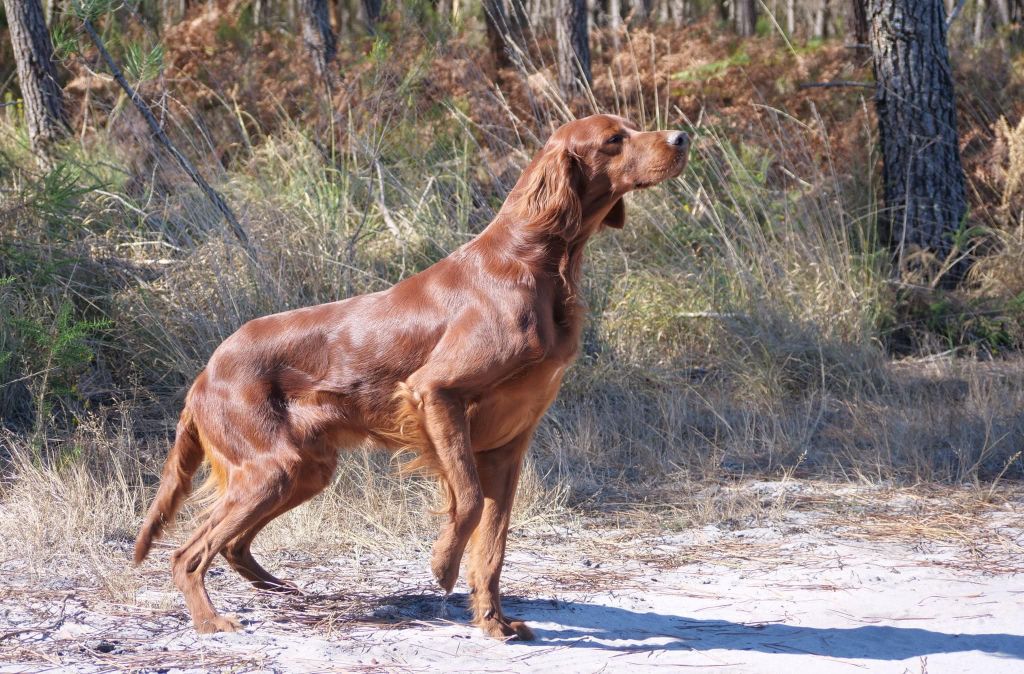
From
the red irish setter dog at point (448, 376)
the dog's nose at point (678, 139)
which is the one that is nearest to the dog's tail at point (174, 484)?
the red irish setter dog at point (448, 376)

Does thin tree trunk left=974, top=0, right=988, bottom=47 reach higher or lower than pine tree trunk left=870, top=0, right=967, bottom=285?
higher

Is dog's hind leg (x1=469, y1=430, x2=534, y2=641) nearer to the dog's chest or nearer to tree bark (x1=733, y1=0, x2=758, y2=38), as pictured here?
the dog's chest

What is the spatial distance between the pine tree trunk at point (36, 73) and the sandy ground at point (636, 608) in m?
4.53

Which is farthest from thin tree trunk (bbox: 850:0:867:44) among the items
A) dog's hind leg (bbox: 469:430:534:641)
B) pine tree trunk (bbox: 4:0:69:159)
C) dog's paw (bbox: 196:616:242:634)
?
dog's paw (bbox: 196:616:242:634)

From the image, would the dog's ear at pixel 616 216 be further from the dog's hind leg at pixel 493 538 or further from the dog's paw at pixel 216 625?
the dog's paw at pixel 216 625

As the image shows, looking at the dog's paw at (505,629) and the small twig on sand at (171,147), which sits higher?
the small twig on sand at (171,147)

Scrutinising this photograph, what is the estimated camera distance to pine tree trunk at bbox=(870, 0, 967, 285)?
661cm

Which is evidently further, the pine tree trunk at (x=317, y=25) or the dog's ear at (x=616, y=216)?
the pine tree trunk at (x=317, y=25)

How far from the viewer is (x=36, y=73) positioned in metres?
7.27

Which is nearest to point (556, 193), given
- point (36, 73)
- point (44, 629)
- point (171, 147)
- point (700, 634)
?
point (700, 634)

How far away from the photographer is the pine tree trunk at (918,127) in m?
6.61

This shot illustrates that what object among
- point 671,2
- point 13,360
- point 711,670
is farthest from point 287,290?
point 671,2

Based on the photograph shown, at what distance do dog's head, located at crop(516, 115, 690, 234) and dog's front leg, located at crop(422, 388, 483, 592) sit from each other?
2.05ft

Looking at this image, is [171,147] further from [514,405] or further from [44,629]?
[514,405]
